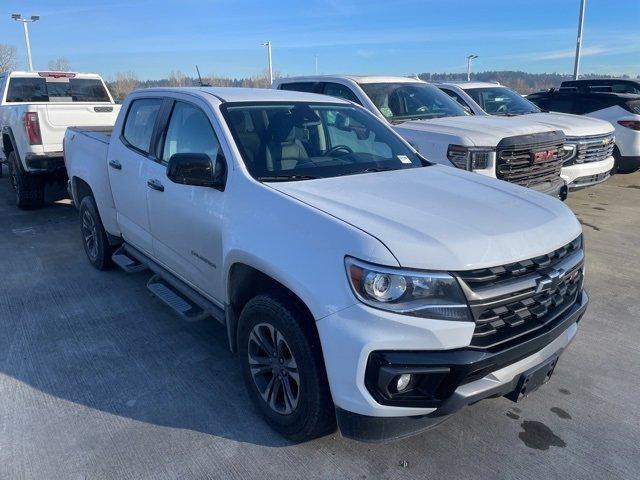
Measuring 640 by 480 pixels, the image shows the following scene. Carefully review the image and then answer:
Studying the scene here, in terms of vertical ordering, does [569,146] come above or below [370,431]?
above

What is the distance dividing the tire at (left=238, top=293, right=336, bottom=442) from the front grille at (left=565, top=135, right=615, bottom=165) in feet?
20.8

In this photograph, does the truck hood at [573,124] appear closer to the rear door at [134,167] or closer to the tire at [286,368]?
the rear door at [134,167]

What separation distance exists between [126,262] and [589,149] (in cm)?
679

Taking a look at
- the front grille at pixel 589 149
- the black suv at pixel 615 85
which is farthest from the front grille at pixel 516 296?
the black suv at pixel 615 85

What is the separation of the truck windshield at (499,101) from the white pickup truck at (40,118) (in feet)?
21.7

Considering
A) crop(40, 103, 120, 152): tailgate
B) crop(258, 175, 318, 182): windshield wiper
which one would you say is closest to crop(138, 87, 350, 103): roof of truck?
crop(258, 175, 318, 182): windshield wiper

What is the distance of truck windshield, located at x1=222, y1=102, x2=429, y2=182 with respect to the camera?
3301mm

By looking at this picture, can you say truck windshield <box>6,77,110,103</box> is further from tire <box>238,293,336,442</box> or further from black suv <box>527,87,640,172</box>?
black suv <box>527,87,640,172</box>

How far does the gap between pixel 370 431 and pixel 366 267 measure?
2.49 feet

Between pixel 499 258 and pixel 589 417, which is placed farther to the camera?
pixel 589 417


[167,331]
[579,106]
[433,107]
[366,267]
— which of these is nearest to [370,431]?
[366,267]

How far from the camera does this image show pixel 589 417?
3.13 m

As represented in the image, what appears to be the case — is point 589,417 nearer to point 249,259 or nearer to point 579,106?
point 249,259

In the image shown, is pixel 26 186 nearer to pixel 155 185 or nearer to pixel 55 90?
pixel 55 90
